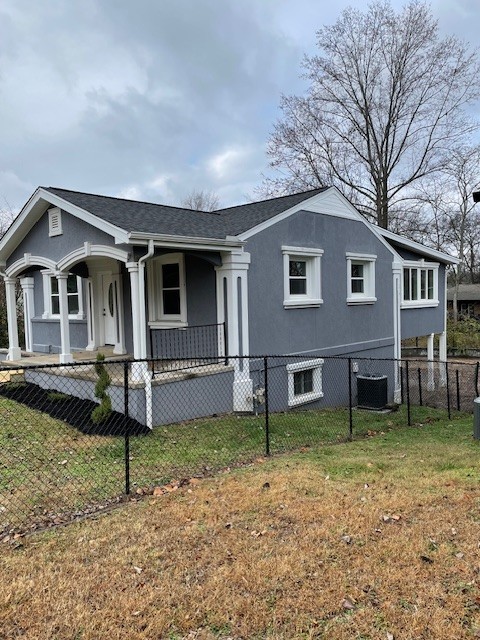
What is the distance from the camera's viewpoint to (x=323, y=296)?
1176 cm

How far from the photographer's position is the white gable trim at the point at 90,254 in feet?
27.7

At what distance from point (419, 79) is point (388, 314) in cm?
1952

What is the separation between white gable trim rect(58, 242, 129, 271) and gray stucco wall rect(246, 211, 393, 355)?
9.04 feet

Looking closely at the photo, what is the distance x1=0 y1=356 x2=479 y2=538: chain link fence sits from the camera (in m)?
5.05

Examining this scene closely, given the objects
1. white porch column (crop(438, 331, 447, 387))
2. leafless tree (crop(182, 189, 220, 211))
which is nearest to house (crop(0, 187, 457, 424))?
white porch column (crop(438, 331, 447, 387))

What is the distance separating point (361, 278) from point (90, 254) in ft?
25.5

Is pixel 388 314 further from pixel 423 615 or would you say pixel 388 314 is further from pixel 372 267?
pixel 423 615

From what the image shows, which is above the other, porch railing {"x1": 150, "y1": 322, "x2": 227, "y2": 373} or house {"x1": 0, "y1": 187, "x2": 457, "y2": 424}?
house {"x1": 0, "y1": 187, "x2": 457, "y2": 424}

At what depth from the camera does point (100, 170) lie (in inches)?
1236

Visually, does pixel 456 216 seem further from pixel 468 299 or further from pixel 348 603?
pixel 348 603

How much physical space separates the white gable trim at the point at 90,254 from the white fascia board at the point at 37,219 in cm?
34

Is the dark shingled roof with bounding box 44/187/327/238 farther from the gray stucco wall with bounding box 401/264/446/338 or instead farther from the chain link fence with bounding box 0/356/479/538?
the gray stucco wall with bounding box 401/264/446/338

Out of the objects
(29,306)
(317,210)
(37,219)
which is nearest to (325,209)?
(317,210)

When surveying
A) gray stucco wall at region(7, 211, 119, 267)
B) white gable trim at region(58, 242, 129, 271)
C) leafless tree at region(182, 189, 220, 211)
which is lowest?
white gable trim at region(58, 242, 129, 271)
